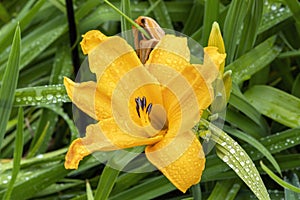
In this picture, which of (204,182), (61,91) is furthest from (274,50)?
(61,91)

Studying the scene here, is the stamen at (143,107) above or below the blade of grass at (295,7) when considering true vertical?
above

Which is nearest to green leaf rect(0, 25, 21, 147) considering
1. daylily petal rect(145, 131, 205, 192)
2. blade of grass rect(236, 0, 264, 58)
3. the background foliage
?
the background foliage

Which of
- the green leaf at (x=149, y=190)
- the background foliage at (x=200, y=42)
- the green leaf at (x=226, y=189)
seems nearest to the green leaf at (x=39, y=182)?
the background foliage at (x=200, y=42)

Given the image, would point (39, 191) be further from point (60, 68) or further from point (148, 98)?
point (148, 98)

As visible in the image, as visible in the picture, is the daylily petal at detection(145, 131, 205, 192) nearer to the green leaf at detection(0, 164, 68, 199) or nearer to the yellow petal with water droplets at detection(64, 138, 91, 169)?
the yellow petal with water droplets at detection(64, 138, 91, 169)

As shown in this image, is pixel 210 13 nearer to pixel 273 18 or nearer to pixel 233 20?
pixel 233 20

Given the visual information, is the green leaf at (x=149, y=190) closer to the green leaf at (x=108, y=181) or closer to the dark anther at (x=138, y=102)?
the green leaf at (x=108, y=181)

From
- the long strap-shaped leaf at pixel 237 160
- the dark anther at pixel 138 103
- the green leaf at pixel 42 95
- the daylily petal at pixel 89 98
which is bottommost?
the long strap-shaped leaf at pixel 237 160
